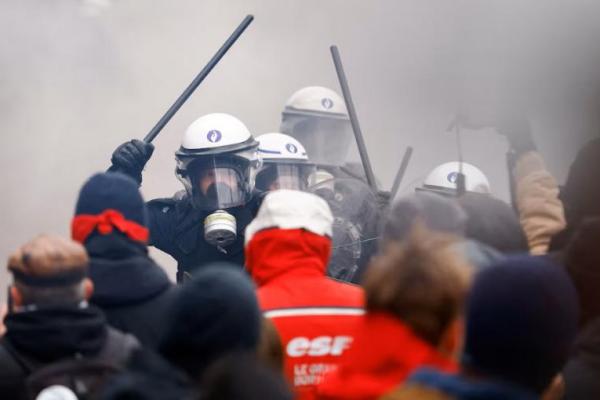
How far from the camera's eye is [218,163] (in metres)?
6.30

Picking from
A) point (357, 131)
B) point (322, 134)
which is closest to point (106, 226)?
point (357, 131)

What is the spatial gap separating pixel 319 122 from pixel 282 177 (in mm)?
1597

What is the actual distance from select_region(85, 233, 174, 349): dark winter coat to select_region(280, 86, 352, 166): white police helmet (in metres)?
4.44

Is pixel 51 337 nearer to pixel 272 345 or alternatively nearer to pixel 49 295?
pixel 49 295

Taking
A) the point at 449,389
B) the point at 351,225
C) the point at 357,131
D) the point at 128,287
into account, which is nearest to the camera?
the point at 449,389

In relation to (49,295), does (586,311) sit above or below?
below

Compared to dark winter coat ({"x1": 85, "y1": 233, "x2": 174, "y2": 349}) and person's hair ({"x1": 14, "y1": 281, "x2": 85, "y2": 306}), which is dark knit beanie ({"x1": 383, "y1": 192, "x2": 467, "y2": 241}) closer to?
dark winter coat ({"x1": 85, "y1": 233, "x2": 174, "y2": 349})

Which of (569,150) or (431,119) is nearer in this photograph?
(569,150)

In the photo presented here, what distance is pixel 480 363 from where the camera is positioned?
2664mm

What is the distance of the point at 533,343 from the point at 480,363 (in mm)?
121

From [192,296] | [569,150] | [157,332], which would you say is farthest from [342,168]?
[192,296]

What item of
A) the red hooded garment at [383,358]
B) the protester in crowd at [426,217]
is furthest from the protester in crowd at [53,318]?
the protester in crowd at [426,217]

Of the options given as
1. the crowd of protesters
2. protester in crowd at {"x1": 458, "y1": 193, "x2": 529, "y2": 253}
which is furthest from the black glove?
protester in crowd at {"x1": 458, "y1": 193, "x2": 529, "y2": 253}

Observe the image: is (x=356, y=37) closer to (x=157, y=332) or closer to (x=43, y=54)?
(x=43, y=54)
